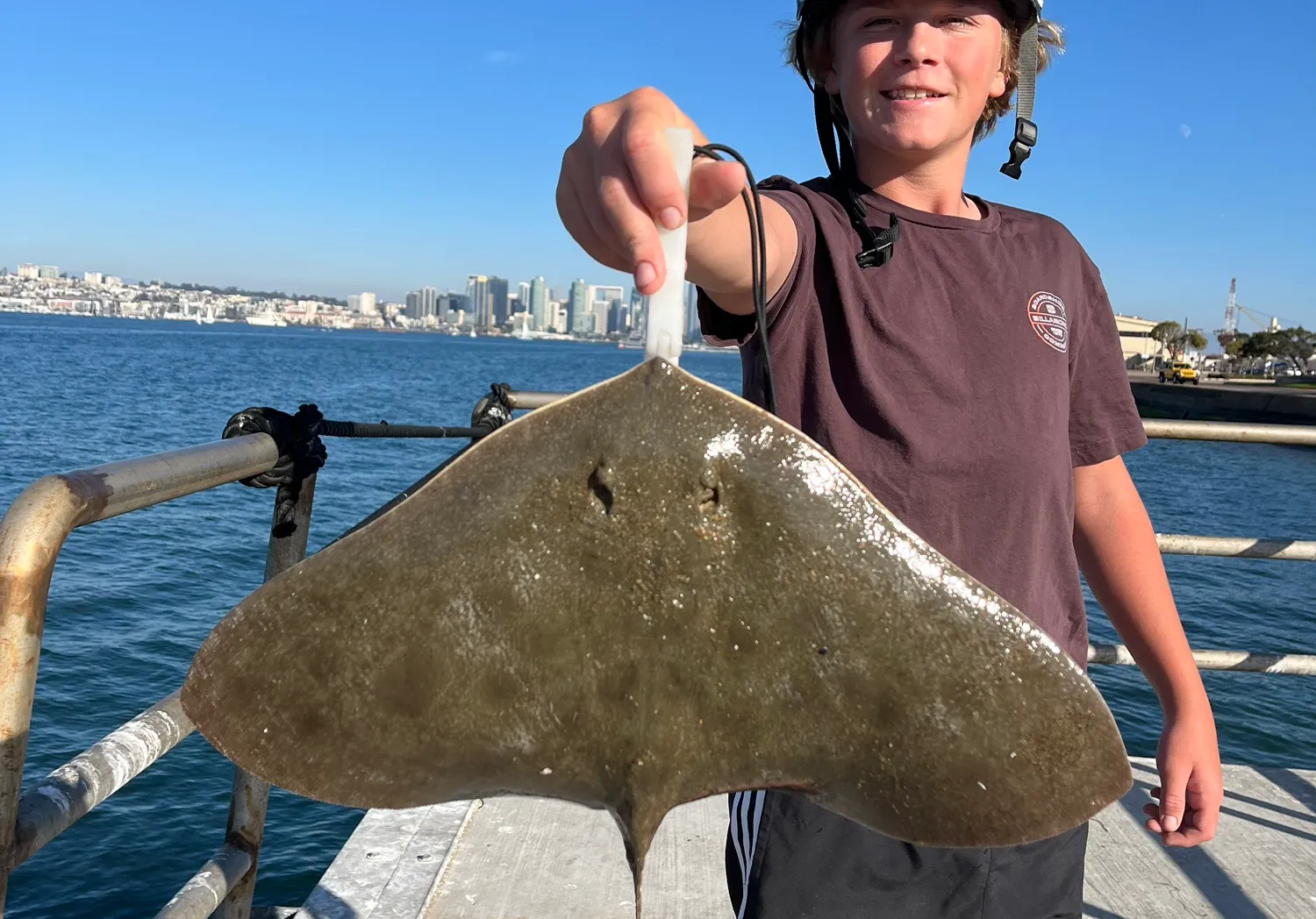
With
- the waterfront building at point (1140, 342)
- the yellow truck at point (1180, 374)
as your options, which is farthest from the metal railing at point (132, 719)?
the waterfront building at point (1140, 342)

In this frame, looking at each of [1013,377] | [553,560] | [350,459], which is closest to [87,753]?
[553,560]

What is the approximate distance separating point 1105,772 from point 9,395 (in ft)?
153

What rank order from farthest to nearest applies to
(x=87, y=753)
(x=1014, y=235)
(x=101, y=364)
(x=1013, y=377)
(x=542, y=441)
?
1. (x=101, y=364)
2. (x=1014, y=235)
3. (x=1013, y=377)
4. (x=87, y=753)
5. (x=542, y=441)

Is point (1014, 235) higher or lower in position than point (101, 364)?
higher

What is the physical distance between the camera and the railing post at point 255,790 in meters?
2.31

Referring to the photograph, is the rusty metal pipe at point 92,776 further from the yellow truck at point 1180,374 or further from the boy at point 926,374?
the yellow truck at point 1180,374

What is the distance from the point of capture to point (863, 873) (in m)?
1.79

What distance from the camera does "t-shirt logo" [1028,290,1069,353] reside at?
6.23ft

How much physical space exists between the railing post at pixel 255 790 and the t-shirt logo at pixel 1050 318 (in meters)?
1.77

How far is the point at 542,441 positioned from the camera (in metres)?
1.26

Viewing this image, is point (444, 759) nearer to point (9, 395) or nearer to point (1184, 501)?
point (1184, 501)

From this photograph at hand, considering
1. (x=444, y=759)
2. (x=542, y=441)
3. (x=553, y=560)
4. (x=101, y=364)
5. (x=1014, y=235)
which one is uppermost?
(x=1014, y=235)

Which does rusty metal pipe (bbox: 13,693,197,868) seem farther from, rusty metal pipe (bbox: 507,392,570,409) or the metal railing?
rusty metal pipe (bbox: 507,392,570,409)

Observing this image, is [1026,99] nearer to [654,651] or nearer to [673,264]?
[673,264]
